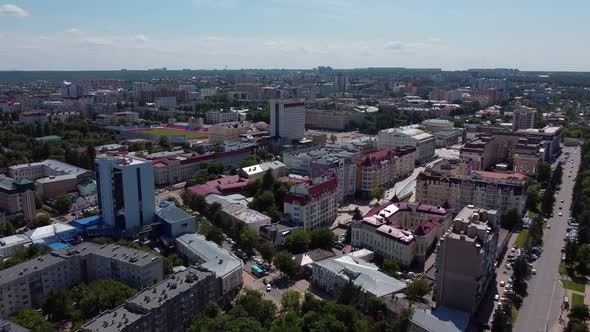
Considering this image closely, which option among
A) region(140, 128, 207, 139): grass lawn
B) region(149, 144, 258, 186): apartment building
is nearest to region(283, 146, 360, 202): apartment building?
region(149, 144, 258, 186): apartment building

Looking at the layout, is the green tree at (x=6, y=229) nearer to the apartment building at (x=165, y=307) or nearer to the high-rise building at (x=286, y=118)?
the apartment building at (x=165, y=307)

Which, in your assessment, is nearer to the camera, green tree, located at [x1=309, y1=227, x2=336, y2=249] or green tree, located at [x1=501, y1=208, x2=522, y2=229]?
green tree, located at [x1=309, y1=227, x2=336, y2=249]

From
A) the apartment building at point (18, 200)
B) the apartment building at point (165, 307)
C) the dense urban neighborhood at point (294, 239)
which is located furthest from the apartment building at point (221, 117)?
the apartment building at point (165, 307)

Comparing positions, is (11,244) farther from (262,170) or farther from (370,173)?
(370,173)

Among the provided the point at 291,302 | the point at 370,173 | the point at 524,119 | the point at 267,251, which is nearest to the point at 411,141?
the point at 370,173

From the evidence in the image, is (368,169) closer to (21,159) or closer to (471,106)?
(21,159)

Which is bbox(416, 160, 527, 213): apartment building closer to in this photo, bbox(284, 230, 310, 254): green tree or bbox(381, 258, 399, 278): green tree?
bbox(381, 258, 399, 278): green tree
